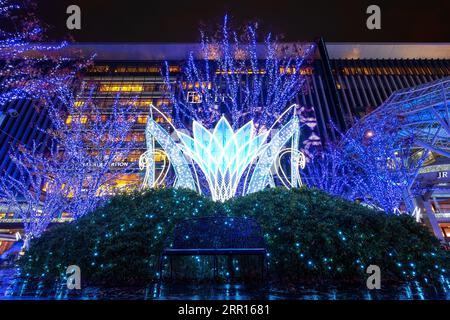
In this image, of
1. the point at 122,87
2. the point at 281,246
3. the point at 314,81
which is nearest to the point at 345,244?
the point at 281,246

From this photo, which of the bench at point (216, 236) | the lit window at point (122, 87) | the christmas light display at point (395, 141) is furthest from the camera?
the lit window at point (122, 87)

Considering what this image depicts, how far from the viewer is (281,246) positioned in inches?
195

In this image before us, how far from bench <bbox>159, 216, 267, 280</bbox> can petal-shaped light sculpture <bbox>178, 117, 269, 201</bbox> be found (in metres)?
4.02

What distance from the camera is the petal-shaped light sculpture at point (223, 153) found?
9.19 m

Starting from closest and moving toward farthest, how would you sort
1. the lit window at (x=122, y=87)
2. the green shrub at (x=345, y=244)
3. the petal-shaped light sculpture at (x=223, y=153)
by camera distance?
the green shrub at (x=345, y=244)
the petal-shaped light sculpture at (x=223, y=153)
the lit window at (x=122, y=87)

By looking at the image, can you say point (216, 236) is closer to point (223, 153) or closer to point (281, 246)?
point (281, 246)

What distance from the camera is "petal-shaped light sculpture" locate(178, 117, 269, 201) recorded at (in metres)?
9.19

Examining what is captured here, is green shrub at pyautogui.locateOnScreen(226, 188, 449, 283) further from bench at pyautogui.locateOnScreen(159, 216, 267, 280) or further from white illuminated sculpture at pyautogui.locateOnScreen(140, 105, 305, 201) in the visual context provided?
white illuminated sculpture at pyautogui.locateOnScreen(140, 105, 305, 201)

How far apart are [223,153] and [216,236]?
4.92 metres

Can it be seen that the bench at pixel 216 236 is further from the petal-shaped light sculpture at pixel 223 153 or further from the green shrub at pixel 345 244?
the petal-shaped light sculpture at pixel 223 153

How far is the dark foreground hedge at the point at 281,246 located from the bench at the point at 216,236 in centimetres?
43

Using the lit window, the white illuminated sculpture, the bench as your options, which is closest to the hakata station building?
the lit window

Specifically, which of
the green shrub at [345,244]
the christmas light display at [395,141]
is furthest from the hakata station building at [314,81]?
the green shrub at [345,244]
